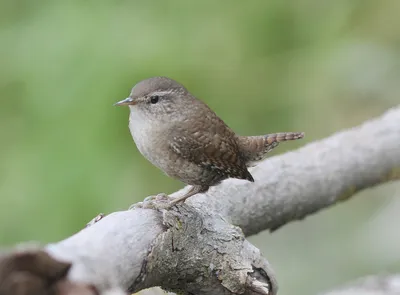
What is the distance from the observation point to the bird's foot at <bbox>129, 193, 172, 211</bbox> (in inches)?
75.4

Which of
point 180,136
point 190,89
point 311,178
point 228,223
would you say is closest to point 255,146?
point 311,178

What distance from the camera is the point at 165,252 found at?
178 centimetres

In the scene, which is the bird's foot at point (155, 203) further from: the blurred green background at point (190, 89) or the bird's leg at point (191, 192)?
the blurred green background at point (190, 89)

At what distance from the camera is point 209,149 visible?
2.46 meters

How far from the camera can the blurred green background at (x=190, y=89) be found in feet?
11.9

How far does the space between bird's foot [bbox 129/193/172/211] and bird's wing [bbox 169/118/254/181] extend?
0.19 m

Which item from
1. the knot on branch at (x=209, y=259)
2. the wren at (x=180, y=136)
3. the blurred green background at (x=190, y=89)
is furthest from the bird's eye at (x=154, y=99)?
the blurred green background at (x=190, y=89)

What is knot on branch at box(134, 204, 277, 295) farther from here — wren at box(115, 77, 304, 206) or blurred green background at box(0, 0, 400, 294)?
blurred green background at box(0, 0, 400, 294)

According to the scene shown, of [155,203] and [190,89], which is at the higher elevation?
[190,89]

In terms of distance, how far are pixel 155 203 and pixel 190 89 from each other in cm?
204

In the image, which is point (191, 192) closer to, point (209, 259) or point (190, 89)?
point (209, 259)

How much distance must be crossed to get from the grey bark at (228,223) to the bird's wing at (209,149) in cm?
8

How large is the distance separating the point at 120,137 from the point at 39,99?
17.4 inches

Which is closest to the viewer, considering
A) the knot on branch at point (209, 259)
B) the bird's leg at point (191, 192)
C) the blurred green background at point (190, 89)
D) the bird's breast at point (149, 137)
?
the knot on branch at point (209, 259)
